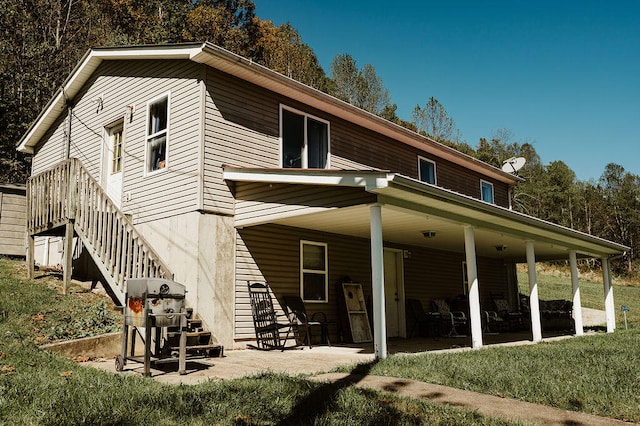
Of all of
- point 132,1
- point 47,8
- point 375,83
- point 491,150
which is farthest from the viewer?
point 491,150

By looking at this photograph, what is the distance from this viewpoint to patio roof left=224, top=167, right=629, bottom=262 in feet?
25.6

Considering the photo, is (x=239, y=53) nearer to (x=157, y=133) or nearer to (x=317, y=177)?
(x=157, y=133)

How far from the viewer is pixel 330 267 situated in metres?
11.6

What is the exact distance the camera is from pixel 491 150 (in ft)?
160

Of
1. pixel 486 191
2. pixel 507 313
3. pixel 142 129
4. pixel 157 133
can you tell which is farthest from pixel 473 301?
pixel 486 191

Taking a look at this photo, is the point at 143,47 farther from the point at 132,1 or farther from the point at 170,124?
the point at 132,1

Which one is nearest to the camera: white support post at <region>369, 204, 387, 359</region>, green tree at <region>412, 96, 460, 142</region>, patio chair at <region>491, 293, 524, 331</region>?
white support post at <region>369, 204, 387, 359</region>

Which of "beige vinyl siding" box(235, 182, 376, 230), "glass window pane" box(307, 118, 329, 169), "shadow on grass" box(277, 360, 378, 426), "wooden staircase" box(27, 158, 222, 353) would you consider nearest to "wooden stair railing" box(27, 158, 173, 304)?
"wooden staircase" box(27, 158, 222, 353)

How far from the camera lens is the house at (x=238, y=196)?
338 inches

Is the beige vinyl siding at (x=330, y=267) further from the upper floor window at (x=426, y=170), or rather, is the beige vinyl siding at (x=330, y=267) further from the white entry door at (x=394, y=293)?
the upper floor window at (x=426, y=170)

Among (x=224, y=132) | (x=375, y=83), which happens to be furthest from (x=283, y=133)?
(x=375, y=83)

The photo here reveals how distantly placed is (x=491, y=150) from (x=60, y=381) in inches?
1882

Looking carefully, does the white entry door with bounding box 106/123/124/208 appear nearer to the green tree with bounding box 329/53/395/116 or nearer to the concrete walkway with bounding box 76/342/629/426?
the concrete walkway with bounding box 76/342/629/426

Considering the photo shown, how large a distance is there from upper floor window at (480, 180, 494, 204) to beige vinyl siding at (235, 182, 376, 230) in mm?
11673
